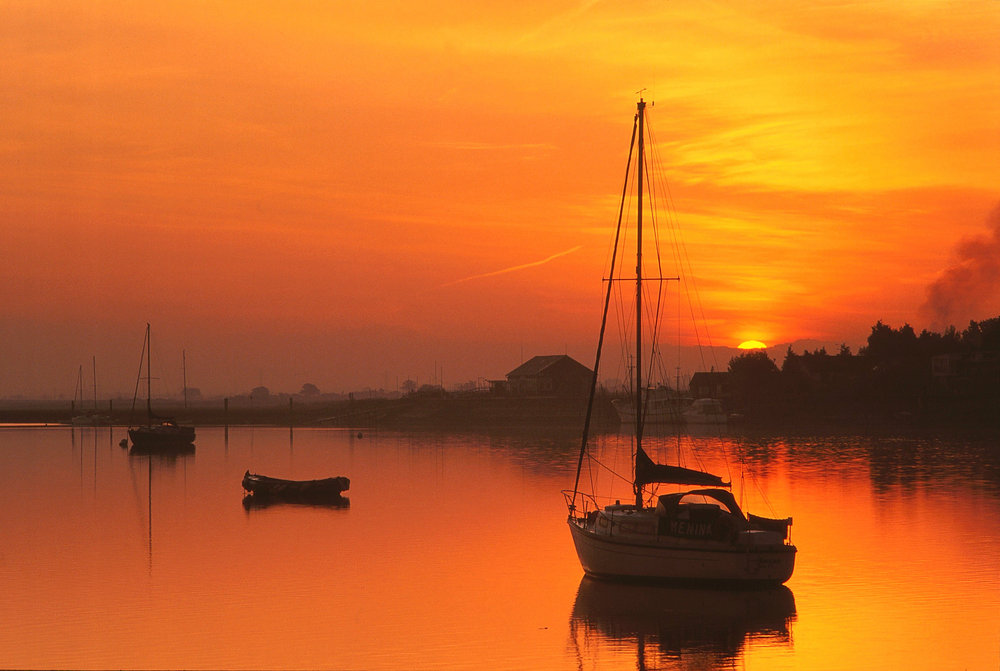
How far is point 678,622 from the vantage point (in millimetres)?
30875

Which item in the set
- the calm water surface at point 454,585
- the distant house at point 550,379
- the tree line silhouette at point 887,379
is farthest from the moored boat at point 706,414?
the calm water surface at point 454,585

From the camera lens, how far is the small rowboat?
66.2 meters

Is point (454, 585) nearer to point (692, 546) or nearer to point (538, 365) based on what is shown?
point (692, 546)

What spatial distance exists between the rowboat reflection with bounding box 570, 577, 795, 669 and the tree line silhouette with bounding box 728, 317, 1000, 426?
11755 centimetres

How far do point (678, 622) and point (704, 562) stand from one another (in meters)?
2.76

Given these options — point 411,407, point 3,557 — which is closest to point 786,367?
point 411,407

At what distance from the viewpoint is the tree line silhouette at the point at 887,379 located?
14575cm

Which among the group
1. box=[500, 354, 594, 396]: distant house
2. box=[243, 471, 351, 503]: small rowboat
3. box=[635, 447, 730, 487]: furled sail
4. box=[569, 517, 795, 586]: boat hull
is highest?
box=[500, 354, 594, 396]: distant house

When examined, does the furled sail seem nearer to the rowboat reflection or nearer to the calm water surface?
the rowboat reflection

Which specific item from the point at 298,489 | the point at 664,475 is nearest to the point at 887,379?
the point at 298,489

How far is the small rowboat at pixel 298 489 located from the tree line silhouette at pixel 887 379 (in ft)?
329

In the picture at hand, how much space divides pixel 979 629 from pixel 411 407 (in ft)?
477

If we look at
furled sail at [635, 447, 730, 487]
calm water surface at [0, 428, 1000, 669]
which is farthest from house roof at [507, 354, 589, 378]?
furled sail at [635, 447, 730, 487]

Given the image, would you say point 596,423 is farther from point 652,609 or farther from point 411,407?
point 652,609
